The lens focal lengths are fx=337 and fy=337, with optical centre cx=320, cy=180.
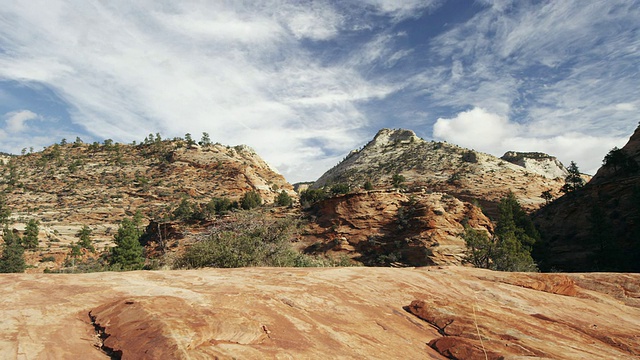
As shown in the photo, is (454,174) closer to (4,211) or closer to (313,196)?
(313,196)

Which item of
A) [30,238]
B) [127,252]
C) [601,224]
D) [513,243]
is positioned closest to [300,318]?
[513,243]

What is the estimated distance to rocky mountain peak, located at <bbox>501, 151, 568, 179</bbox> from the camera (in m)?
109

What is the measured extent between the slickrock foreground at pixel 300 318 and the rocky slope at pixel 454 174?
171 feet

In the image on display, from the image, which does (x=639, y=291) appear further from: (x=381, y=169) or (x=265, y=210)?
(x=381, y=169)

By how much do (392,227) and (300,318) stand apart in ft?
127

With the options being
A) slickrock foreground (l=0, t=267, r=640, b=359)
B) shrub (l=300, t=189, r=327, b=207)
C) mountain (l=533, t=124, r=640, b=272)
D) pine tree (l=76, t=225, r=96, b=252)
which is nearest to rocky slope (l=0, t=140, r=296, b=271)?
pine tree (l=76, t=225, r=96, b=252)

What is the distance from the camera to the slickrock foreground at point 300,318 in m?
4.83

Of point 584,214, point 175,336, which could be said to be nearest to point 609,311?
point 175,336

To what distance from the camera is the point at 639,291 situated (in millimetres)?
13383

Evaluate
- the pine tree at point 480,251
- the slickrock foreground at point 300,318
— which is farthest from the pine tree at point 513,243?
the slickrock foreground at point 300,318

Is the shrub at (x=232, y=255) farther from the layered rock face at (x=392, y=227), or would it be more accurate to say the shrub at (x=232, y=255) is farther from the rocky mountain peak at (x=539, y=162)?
the rocky mountain peak at (x=539, y=162)

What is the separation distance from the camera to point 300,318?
6684mm

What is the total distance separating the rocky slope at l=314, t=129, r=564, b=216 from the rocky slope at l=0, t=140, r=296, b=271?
25.3 meters

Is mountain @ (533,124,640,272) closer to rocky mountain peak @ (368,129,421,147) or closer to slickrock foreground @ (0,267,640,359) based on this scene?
slickrock foreground @ (0,267,640,359)
